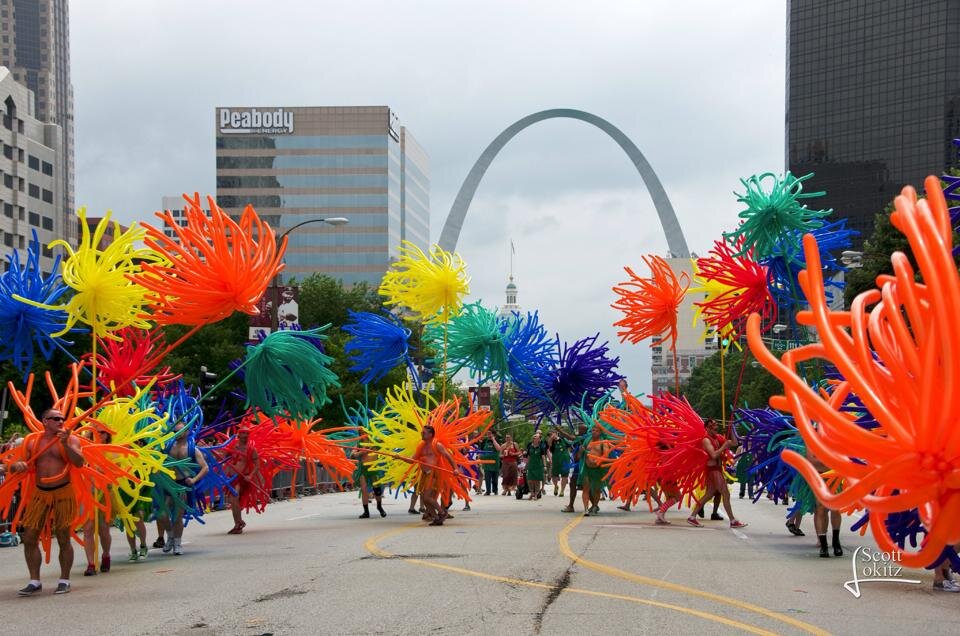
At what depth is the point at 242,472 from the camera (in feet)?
65.1

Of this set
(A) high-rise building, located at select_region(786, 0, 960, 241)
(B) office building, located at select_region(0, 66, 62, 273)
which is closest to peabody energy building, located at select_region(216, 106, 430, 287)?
(B) office building, located at select_region(0, 66, 62, 273)

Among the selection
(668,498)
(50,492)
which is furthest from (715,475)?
(50,492)

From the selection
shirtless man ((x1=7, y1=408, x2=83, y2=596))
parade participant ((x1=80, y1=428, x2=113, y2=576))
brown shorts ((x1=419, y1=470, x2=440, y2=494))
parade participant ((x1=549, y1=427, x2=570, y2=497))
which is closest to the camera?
shirtless man ((x1=7, y1=408, x2=83, y2=596))

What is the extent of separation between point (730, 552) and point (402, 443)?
805 cm

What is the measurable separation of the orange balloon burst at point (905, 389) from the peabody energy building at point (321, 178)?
431 feet

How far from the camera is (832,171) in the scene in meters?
150

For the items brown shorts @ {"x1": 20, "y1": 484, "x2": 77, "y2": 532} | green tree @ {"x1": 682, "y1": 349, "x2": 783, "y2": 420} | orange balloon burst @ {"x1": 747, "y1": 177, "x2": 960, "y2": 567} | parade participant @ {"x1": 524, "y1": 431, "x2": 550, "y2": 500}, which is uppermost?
orange balloon burst @ {"x1": 747, "y1": 177, "x2": 960, "y2": 567}

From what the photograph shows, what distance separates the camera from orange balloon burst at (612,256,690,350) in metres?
24.6

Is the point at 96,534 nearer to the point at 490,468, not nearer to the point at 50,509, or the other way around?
the point at 50,509

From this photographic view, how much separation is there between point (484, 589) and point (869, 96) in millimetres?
146285

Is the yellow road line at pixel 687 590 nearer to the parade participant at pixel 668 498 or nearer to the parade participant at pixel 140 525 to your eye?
the parade participant at pixel 668 498

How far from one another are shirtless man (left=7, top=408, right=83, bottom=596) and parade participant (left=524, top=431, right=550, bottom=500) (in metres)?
20.7

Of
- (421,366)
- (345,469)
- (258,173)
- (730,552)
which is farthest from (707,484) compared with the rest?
(258,173)

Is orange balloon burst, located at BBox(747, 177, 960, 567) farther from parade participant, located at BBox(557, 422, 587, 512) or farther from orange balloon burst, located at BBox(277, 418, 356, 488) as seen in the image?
parade participant, located at BBox(557, 422, 587, 512)
